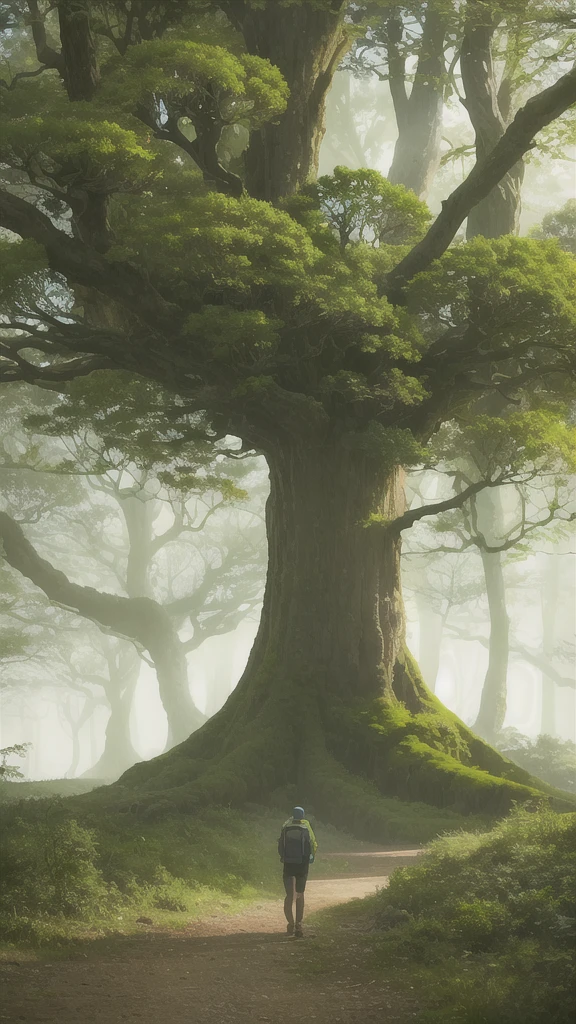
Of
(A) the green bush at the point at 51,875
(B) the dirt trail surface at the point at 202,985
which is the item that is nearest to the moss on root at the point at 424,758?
(B) the dirt trail surface at the point at 202,985

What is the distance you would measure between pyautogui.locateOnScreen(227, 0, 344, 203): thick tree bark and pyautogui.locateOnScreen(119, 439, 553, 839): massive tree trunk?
4.98 m

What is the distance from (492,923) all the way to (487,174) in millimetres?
11175

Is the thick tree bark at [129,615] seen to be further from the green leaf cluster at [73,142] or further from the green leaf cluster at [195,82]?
the green leaf cluster at [195,82]

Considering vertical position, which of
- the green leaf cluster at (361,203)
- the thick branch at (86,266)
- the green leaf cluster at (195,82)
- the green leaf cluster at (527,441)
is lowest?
the green leaf cluster at (527,441)

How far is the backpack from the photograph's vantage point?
8.77m

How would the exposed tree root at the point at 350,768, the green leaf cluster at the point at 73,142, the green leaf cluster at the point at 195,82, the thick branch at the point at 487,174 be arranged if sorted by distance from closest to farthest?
1. the green leaf cluster at the point at 73,142
2. the green leaf cluster at the point at 195,82
3. the exposed tree root at the point at 350,768
4. the thick branch at the point at 487,174

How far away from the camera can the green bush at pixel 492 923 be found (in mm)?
5543

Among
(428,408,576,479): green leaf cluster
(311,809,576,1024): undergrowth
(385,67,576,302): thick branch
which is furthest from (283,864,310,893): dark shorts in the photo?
(385,67,576,302): thick branch

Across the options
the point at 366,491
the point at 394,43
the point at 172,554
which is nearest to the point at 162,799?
the point at 366,491

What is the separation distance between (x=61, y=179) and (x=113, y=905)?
8744 mm

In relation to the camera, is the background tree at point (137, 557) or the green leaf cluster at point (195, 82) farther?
the background tree at point (137, 557)

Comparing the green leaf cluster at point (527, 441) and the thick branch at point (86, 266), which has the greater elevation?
the thick branch at point (86, 266)

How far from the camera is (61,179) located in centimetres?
1160

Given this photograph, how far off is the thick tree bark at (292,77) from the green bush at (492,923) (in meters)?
11.5
